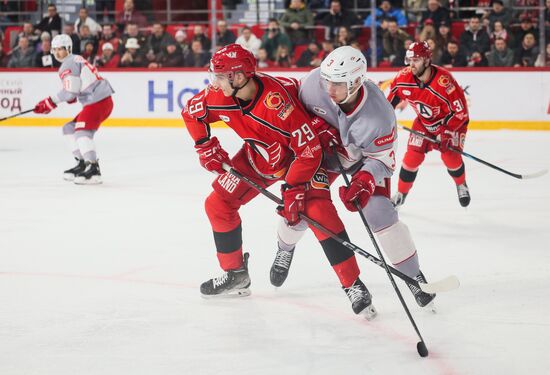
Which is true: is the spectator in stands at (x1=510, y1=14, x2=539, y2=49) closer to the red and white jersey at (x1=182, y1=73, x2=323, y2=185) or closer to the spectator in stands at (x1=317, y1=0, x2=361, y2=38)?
the spectator in stands at (x1=317, y1=0, x2=361, y2=38)

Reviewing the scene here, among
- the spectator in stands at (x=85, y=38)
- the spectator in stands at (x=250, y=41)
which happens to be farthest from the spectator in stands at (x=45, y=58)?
the spectator in stands at (x=250, y=41)

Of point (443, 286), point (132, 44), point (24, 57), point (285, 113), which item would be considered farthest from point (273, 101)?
point (24, 57)

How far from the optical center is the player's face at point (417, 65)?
19.4 ft

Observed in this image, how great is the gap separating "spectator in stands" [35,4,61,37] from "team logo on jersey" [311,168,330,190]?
938 centimetres

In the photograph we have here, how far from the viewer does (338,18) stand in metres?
11.6

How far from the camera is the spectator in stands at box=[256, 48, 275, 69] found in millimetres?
11578

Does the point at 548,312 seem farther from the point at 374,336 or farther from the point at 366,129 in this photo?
the point at 366,129

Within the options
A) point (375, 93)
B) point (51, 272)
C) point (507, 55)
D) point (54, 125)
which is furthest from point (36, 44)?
point (375, 93)

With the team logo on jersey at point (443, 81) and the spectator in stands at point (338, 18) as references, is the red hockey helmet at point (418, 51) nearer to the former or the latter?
the team logo on jersey at point (443, 81)

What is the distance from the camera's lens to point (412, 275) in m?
3.78


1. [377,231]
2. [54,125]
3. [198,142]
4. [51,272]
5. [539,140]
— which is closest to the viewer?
[377,231]

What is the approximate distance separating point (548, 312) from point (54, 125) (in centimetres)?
889

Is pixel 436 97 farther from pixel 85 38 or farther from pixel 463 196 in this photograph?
pixel 85 38

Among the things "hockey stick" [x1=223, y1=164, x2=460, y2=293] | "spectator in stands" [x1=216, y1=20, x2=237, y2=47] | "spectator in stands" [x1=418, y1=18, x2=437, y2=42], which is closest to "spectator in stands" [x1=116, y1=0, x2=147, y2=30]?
"spectator in stands" [x1=216, y1=20, x2=237, y2=47]
